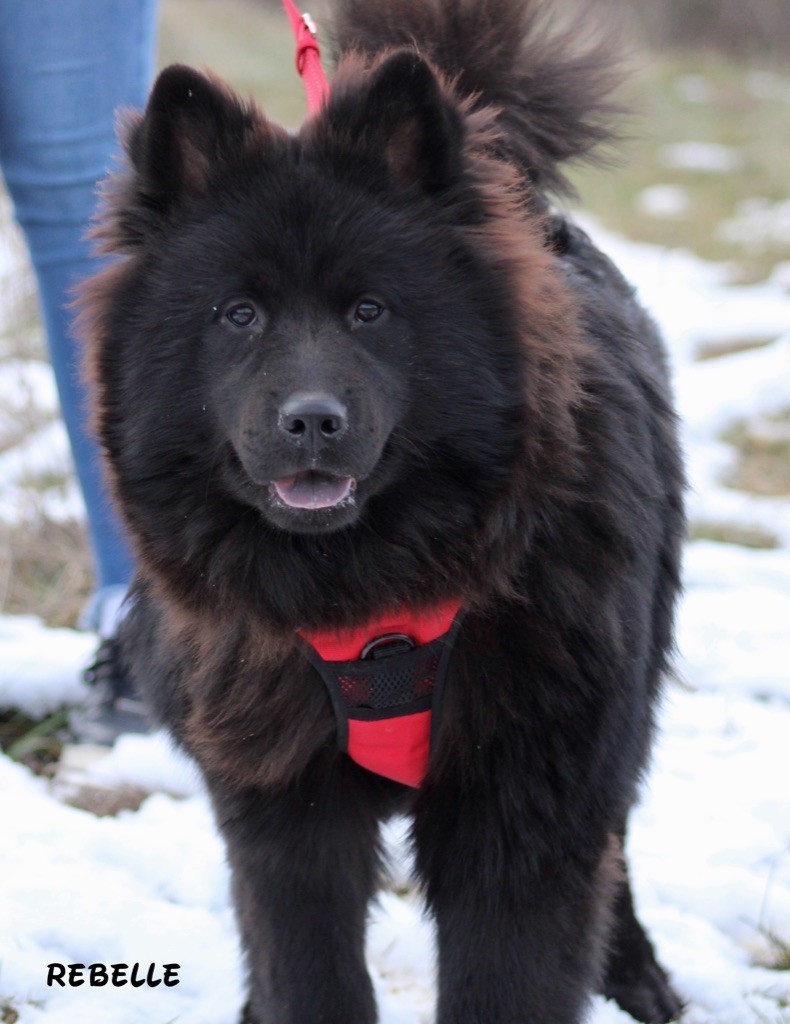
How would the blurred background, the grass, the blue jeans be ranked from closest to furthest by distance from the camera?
1. the blue jeans
2. the blurred background
3. the grass

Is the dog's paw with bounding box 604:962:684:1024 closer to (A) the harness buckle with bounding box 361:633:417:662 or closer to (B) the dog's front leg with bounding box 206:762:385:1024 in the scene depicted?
(B) the dog's front leg with bounding box 206:762:385:1024

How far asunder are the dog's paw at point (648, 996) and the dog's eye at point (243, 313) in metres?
1.58

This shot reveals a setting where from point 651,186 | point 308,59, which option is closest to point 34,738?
point 308,59

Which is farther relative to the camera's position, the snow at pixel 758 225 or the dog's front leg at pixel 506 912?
the snow at pixel 758 225

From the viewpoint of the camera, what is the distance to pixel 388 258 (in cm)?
206

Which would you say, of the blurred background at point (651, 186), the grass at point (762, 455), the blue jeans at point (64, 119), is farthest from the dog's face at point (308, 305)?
the grass at point (762, 455)

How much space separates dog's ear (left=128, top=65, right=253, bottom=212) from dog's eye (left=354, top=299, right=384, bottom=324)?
13.6 inches

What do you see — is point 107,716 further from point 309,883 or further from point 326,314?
point 326,314

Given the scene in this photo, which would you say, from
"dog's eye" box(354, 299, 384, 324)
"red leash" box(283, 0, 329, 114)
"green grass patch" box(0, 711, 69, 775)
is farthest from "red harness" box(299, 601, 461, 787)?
"green grass patch" box(0, 711, 69, 775)

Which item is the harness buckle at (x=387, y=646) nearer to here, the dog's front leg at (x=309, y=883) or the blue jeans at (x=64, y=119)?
the dog's front leg at (x=309, y=883)

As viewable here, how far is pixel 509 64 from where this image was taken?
259 centimetres

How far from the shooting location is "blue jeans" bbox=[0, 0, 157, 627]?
9.70 ft

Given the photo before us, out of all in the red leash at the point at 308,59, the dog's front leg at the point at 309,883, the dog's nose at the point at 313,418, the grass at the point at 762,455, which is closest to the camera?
the dog's nose at the point at 313,418

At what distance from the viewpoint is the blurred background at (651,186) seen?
4.38 meters
